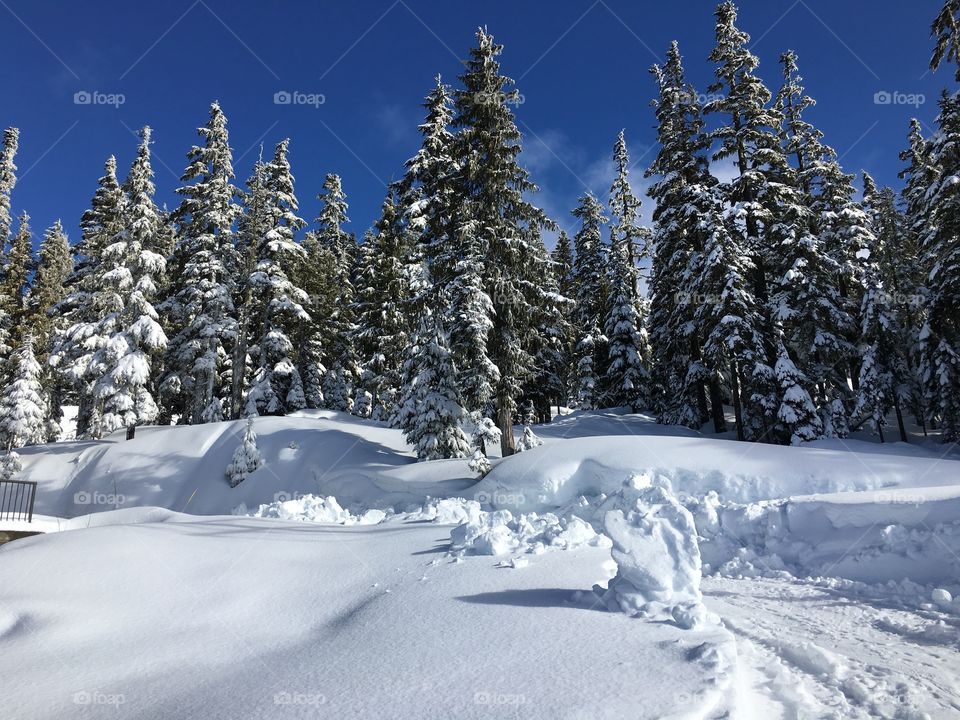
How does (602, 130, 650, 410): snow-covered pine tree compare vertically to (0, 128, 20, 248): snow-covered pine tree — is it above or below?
below

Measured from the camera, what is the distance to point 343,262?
39.4 metres

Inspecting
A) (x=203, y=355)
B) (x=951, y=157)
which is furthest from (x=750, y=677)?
(x=203, y=355)

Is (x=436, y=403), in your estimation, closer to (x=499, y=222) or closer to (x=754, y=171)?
(x=499, y=222)

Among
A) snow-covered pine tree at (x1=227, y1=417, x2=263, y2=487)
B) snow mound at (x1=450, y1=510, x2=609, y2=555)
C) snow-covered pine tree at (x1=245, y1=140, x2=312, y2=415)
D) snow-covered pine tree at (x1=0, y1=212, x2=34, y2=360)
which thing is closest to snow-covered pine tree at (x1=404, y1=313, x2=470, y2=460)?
snow-covered pine tree at (x1=227, y1=417, x2=263, y2=487)

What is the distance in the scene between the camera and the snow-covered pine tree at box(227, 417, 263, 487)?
19312 millimetres

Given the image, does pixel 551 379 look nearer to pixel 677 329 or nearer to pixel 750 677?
pixel 677 329

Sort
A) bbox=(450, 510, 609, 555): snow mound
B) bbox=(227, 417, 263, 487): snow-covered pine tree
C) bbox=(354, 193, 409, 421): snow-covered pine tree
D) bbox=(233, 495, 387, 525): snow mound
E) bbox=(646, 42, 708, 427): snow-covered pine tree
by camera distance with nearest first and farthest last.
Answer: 1. bbox=(450, 510, 609, 555): snow mound
2. bbox=(233, 495, 387, 525): snow mound
3. bbox=(227, 417, 263, 487): snow-covered pine tree
4. bbox=(646, 42, 708, 427): snow-covered pine tree
5. bbox=(354, 193, 409, 421): snow-covered pine tree

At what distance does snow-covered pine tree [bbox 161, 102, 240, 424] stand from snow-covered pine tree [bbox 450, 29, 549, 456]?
17.8 m

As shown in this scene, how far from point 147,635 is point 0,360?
37568 millimetres

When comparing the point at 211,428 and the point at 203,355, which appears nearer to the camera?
the point at 211,428

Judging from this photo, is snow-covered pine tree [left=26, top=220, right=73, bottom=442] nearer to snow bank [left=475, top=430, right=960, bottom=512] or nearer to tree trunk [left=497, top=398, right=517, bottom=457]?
tree trunk [left=497, top=398, right=517, bottom=457]

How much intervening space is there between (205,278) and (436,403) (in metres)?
19.0

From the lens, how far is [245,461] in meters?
19.4

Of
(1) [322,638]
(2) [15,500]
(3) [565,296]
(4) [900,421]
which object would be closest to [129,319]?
(2) [15,500]
